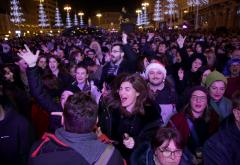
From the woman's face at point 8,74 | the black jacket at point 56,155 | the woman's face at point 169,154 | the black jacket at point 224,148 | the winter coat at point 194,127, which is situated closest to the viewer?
the black jacket at point 56,155

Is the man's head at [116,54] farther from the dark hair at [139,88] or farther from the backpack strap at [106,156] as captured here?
the backpack strap at [106,156]

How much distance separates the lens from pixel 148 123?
4.33 metres

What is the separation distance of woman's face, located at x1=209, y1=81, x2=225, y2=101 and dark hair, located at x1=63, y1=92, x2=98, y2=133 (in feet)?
9.64

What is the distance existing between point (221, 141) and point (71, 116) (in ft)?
4.64

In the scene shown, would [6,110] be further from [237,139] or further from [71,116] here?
[237,139]

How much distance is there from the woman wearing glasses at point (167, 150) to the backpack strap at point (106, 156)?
0.55m

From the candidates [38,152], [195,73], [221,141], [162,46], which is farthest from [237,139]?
[162,46]

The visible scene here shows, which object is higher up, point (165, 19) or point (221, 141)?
point (165, 19)

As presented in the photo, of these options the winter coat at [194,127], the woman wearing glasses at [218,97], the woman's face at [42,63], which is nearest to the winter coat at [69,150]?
the winter coat at [194,127]

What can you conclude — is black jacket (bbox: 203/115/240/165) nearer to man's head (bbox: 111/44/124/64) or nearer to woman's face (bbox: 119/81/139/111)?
woman's face (bbox: 119/81/139/111)

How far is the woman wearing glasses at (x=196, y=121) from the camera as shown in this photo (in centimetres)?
452

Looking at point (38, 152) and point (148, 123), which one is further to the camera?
point (148, 123)

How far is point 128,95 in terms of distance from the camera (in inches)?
174

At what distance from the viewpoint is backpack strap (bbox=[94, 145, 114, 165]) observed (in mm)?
2764
